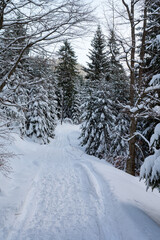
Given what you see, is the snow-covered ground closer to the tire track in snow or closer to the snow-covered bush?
the tire track in snow

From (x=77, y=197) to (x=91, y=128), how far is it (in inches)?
361

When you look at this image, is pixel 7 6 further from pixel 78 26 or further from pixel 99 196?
pixel 99 196

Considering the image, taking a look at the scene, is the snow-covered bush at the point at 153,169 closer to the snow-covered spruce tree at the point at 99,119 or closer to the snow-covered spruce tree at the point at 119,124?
the snow-covered spruce tree at the point at 119,124

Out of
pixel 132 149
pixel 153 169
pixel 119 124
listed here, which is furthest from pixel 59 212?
pixel 119 124

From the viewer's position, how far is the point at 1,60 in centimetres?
370

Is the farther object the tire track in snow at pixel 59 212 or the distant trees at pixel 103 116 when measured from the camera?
the distant trees at pixel 103 116

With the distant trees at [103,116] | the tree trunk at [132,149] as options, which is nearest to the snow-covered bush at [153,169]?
the tree trunk at [132,149]

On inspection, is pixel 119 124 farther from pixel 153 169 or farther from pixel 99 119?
pixel 153 169

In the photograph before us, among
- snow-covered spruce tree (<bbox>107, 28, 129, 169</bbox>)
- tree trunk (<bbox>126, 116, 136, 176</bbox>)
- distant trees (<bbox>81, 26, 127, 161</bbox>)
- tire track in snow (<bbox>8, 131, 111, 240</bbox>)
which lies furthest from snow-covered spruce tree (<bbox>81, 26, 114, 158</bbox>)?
tire track in snow (<bbox>8, 131, 111, 240</bbox>)

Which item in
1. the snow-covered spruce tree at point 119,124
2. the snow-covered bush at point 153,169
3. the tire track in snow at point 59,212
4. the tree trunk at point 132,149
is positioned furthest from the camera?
the snow-covered spruce tree at point 119,124

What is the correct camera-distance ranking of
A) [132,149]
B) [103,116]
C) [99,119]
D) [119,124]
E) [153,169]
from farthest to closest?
[99,119] < [103,116] < [119,124] < [132,149] < [153,169]

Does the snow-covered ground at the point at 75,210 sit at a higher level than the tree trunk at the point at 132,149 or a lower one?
lower

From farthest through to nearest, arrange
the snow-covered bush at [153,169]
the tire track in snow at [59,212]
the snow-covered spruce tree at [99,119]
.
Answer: the snow-covered spruce tree at [99,119]
the tire track in snow at [59,212]
the snow-covered bush at [153,169]

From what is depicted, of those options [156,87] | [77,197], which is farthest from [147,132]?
[77,197]
